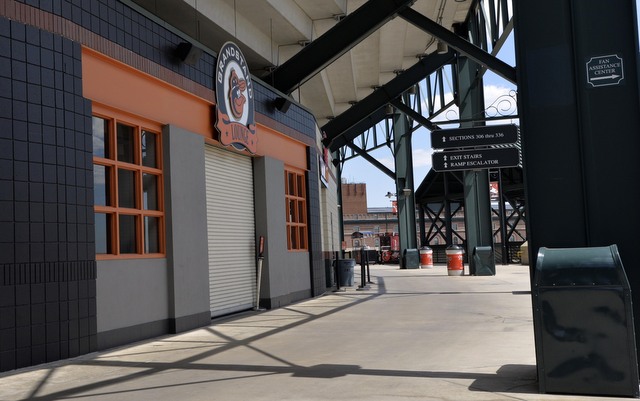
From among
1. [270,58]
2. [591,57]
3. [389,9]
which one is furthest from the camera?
[270,58]

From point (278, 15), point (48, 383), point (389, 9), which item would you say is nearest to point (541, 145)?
point (48, 383)

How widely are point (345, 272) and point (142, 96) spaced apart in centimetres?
1443

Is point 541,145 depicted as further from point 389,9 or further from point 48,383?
point 389,9

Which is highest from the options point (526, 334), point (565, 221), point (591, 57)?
point (591, 57)

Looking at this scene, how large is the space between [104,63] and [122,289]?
11.9ft

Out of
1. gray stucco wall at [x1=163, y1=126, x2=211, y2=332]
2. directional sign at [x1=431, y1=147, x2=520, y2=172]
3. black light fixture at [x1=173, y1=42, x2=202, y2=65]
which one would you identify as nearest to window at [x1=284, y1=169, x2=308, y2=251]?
directional sign at [x1=431, y1=147, x2=520, y2=172]

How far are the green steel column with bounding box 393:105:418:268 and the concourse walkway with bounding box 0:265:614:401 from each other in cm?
2624

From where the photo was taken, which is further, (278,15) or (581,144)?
(278,15)

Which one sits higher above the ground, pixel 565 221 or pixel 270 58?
pixel 270 58

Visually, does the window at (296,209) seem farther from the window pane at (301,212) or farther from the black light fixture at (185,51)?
the black light fixture at (185,51)

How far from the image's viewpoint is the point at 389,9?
62.4 ft

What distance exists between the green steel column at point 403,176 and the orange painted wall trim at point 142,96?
27.3 m

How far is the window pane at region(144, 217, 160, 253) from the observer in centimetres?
1206

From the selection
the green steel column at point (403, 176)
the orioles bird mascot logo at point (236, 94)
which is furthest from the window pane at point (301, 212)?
the green steel column at point (403, 176)
